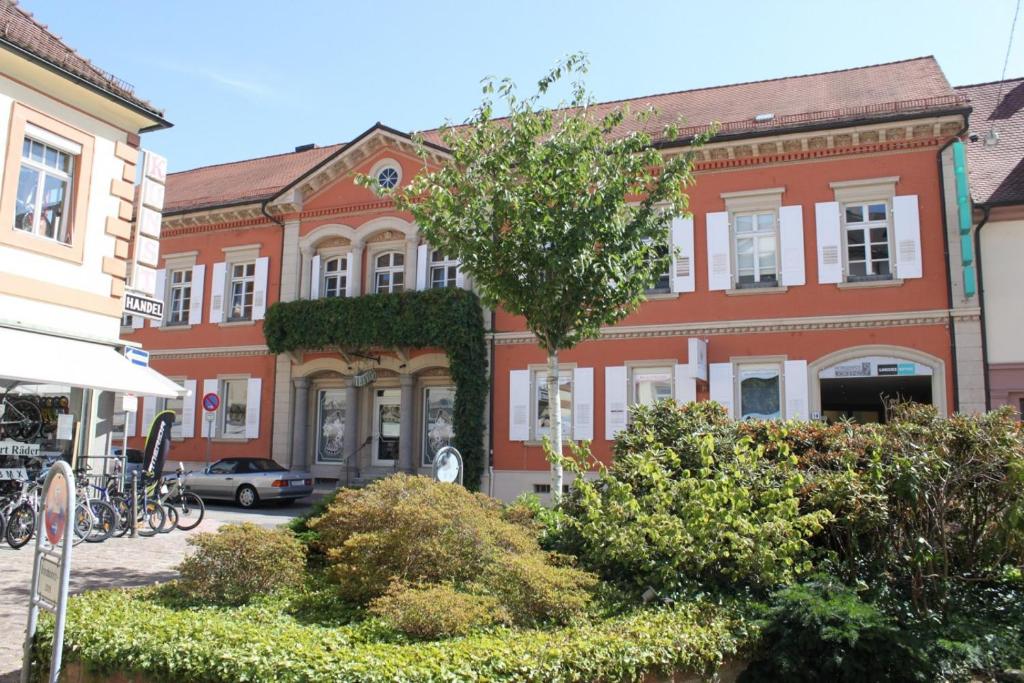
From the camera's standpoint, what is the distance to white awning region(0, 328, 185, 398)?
36.5ft

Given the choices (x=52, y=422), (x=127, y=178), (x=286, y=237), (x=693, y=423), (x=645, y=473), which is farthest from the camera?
(x=286, y=237)

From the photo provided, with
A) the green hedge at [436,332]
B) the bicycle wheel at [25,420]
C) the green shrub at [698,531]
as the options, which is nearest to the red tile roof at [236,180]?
the green hedge at [436,332]

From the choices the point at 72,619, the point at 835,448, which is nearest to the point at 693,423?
the point at 835,448

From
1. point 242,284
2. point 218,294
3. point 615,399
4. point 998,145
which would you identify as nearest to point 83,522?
point 615,399

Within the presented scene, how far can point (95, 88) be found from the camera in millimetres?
13312

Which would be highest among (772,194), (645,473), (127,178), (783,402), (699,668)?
(772,194)

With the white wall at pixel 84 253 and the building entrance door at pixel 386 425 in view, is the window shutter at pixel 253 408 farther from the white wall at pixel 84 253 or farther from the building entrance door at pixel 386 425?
the white wall at pixel 84 253

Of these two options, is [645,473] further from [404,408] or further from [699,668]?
[404,408]

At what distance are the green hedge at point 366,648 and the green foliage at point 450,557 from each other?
331mm

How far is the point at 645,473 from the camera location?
6973 mm

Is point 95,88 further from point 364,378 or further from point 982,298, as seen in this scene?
point 982,298

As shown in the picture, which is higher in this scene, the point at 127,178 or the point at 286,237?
the point at 286,237

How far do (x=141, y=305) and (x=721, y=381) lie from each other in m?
11.9

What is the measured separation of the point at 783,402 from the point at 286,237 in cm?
1458
